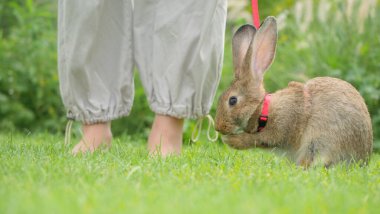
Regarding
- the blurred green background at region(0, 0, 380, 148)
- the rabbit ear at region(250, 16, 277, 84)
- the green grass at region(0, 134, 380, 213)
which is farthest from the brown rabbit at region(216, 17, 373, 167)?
the blurred green background at region(0, 0, 380, 148)

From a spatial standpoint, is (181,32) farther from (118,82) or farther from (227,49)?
(227,49)

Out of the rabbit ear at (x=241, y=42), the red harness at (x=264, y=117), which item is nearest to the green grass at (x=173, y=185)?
the red harness at (x=264, y=117)

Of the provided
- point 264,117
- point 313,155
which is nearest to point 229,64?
point 264,117

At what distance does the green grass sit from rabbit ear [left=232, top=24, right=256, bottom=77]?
0.74 metres

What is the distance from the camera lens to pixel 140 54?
4051 mm

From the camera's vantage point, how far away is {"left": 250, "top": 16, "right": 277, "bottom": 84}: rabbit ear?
399cm

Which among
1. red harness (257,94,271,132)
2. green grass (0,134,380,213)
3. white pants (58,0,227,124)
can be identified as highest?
white pants (58,0,227,124)

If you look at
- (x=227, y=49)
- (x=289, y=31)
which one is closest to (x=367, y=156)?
(x=227, y=49)

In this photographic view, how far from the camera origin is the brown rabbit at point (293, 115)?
383 cm

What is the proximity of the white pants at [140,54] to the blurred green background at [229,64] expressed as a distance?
2303 mm

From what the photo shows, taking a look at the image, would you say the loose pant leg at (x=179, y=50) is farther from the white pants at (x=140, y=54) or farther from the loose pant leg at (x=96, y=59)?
the loose pant leg at (x=96, y=59)

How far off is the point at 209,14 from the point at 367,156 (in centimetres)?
132

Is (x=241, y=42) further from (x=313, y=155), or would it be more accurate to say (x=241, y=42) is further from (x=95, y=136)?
(x=95, y=136)

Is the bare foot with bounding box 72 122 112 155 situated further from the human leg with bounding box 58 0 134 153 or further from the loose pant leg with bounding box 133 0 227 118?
the loose pant leg with bounding box 133 0 227 118
